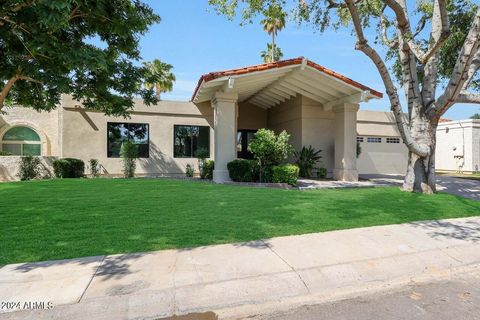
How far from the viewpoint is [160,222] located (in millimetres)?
6059

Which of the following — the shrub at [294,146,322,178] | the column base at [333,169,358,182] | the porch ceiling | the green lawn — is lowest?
the green lawn

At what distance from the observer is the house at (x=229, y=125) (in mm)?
12492

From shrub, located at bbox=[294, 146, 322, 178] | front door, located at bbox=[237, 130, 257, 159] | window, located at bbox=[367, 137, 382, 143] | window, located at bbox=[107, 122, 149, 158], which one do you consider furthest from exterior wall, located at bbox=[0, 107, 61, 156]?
window, located at bbox=[367, 137, 382, 143]

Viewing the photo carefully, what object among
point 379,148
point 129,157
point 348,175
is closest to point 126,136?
point 129,157

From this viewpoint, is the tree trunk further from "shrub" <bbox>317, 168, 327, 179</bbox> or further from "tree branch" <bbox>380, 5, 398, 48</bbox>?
"shrub" <bbox>317, 168, 327, 179</bbox>

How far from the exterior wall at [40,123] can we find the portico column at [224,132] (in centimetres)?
1035

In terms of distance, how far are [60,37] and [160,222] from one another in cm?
548

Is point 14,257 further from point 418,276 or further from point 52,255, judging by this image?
point 418,276

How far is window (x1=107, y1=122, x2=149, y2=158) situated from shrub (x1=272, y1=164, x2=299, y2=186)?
818 centimetres

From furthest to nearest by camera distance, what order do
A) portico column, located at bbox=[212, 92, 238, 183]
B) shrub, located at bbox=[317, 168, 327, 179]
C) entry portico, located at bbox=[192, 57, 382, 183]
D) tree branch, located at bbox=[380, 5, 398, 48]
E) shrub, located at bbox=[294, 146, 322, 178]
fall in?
shrub, located at bbox=[317, 168, 327, 179]
shrub, located at bbox=[294, 146, 322, 178]
portico column, located at bbox=[212, 92, 238, 183]
entry portico, located at bbox=[192, 57, 382, 183]
tree branch, located at bbox=[380, 5, 398, 48]

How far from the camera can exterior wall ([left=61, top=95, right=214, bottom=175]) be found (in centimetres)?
1572

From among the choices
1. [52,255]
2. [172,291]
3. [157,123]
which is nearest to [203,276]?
[172,291]

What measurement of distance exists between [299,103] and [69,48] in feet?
35.0

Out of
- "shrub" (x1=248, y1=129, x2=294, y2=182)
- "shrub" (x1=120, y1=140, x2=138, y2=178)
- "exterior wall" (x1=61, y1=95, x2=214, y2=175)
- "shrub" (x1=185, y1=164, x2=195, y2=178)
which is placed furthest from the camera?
"shrub" (x1=185, y1=164, x2=195, y2=178)
